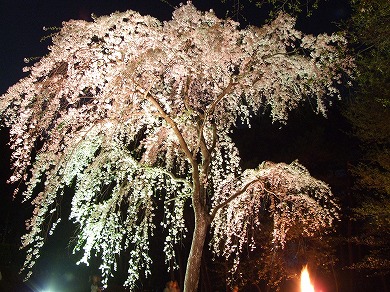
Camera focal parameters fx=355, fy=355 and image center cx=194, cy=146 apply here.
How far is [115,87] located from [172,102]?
1341mm

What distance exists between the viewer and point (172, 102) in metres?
6.79

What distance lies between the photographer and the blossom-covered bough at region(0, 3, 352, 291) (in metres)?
5.63

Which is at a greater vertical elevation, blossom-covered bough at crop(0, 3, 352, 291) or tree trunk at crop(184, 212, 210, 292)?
blossom-covered bough at crop(0, 3, 352, 291)

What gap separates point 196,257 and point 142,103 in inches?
115

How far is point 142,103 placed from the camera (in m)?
6.48

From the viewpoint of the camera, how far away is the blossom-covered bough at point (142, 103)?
5629 millimetres

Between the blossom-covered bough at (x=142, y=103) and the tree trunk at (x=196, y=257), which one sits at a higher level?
the blossom-covered bough at (x=142, y=103)

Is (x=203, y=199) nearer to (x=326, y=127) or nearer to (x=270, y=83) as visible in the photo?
(x=270, y=83)

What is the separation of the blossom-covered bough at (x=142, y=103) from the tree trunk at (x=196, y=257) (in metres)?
0.02

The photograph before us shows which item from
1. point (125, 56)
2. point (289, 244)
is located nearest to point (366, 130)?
point (289, 244)

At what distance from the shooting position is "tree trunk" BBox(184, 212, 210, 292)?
20.4 feet

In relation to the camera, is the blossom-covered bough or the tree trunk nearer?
the blossom-covered bough

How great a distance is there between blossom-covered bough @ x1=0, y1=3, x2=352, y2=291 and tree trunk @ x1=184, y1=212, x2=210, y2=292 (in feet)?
0.06

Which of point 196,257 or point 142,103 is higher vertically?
point 142,103
